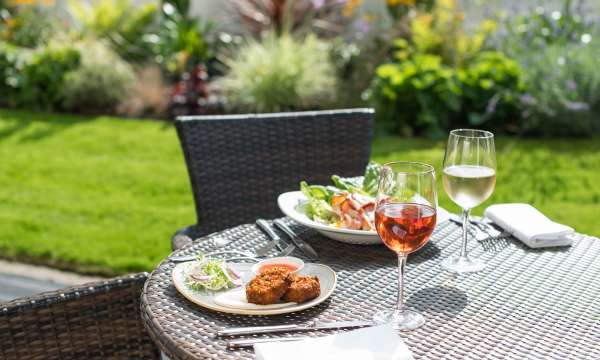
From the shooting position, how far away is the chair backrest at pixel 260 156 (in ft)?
8.64

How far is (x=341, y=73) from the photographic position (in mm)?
7223

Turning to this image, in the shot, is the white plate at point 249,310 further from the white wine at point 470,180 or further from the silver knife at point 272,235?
the white wine at point 470,180

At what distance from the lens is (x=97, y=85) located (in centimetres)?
742

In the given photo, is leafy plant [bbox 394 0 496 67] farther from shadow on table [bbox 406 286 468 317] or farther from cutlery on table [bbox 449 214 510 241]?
shadow on table [bbox 406 286 468 317]

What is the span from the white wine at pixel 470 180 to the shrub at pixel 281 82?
5104 mm

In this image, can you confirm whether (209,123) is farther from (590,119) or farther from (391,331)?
(590,119)

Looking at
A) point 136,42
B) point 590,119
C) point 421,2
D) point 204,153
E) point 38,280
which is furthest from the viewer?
point 136,42

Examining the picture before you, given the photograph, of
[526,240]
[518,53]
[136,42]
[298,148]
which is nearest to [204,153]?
[298,148]

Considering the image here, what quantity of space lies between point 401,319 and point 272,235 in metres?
0.52

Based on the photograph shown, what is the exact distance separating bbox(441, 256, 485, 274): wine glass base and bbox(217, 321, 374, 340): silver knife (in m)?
0.35

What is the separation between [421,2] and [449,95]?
2103 mm

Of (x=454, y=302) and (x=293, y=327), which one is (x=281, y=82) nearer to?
(x=454, y=302)

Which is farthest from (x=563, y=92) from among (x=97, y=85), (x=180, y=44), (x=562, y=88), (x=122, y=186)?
(x=97, y=85)

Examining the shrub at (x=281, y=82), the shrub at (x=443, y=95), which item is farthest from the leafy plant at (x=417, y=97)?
the shrub at (x=281, y=82)
